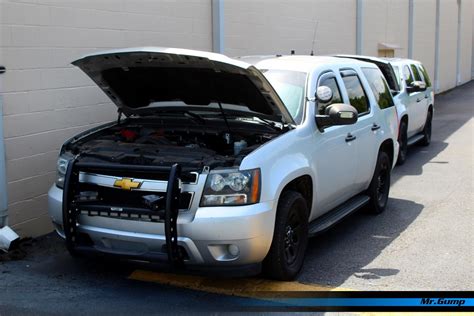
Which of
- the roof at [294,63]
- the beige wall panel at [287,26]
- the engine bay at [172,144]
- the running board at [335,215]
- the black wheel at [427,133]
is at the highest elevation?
the beige wall panel at [287,26]

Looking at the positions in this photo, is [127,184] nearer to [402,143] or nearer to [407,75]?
[402,143]

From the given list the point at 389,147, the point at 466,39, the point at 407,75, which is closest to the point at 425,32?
the point at 466,39

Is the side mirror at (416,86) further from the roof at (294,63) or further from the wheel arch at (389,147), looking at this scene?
the roof at (294,63)

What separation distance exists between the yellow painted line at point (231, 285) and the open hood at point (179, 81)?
141 cm

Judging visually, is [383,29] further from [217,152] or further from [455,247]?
[217,152]

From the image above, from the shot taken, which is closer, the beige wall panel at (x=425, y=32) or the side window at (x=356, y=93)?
the side window at (x=356, y=93)

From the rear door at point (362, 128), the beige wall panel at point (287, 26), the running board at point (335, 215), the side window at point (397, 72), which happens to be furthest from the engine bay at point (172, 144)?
the side window at point (397, 72)

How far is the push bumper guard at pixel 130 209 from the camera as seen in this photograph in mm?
4289

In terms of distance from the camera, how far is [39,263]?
5.63m

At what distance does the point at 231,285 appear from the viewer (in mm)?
4996

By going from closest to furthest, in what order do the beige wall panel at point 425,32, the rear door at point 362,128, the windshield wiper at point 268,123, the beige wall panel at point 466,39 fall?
1. the windshield wiper at point 268,123
2. the rear door at point 362,128
3. the beige wall panel at point 425,32
4. the beige wall panel at point 466,39

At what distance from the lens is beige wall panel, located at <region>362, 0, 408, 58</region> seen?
18469mm

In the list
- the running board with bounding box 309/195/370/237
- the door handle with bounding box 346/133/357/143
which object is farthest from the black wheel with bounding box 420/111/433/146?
the door handle with bounding box 346/133/357/143

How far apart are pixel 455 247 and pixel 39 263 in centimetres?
409
